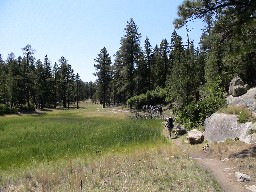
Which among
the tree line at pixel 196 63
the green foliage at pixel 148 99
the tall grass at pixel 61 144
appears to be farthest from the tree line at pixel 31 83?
the tall grass at pixel 61 144

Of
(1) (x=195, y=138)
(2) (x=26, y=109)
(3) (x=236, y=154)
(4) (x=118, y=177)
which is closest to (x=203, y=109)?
(1) (x=195, y=138)

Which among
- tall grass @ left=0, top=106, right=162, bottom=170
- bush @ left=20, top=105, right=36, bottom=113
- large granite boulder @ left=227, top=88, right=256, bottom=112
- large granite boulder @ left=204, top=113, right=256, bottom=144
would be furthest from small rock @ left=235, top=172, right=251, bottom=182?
bush @ left=20, top=105, right=36, bottom=113

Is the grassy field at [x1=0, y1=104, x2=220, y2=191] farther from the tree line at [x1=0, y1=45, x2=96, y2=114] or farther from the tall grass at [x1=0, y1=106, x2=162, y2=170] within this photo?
the tree line at [x1=0, y1=45, x2=96, y2=114]

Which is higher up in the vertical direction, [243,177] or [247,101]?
[247,101]

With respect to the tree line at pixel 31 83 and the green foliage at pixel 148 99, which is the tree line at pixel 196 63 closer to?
the green foliage at pixel 148 99

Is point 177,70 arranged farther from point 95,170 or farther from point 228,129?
point 95,170

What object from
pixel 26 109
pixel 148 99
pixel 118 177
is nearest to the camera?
pixel 118 177

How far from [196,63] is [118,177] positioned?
49.3 meters

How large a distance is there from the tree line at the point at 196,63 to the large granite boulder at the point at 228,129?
4549 millimetres

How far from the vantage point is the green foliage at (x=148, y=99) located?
66.6 meters

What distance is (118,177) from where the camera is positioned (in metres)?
13.2

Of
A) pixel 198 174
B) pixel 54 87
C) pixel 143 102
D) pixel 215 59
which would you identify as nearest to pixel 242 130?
pixel 198 174

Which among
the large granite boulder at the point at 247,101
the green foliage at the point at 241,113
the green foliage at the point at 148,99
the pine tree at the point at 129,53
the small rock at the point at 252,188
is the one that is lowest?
the small rock at the point at 252,188

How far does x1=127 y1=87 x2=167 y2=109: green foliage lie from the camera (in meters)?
66.6
